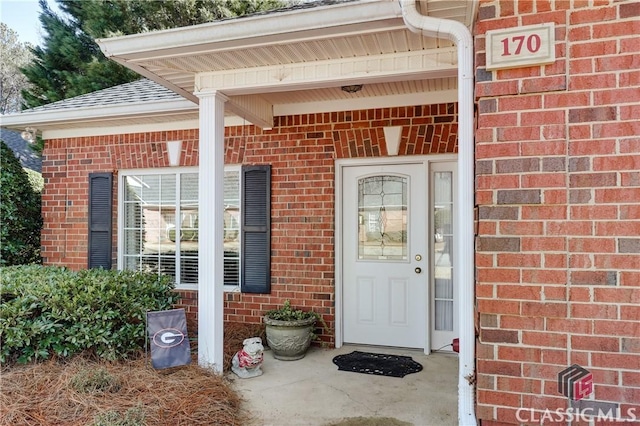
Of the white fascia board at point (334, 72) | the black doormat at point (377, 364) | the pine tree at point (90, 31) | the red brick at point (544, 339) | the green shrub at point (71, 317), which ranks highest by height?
the pine tree at point (90, 31)

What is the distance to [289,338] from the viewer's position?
442cm

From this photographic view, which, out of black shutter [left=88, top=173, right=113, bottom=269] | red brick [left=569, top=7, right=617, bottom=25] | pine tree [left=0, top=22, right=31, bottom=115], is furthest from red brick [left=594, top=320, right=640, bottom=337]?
pine tree [left=0, top=22, right=31, bottom=115]

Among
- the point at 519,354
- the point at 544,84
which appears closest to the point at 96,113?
the point at 544,84

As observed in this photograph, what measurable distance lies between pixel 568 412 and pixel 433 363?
89.9 inches

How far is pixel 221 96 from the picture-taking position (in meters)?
3.79

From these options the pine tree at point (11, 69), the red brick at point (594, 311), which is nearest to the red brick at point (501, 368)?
the red brick at point (594, 311)

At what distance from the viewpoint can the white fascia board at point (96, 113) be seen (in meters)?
4.93

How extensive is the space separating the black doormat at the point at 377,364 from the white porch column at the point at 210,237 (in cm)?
130

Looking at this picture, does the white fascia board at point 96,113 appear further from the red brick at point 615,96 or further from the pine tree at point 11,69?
the pine tree at point 11,69

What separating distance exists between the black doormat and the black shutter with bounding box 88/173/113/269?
11.5ft

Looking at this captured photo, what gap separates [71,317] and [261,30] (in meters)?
2.89

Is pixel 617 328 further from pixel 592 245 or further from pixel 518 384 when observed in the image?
pixel 518 384

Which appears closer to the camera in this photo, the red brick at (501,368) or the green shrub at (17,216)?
the red brick at (501,368)

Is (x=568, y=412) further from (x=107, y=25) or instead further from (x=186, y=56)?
(x=107, y=25)
